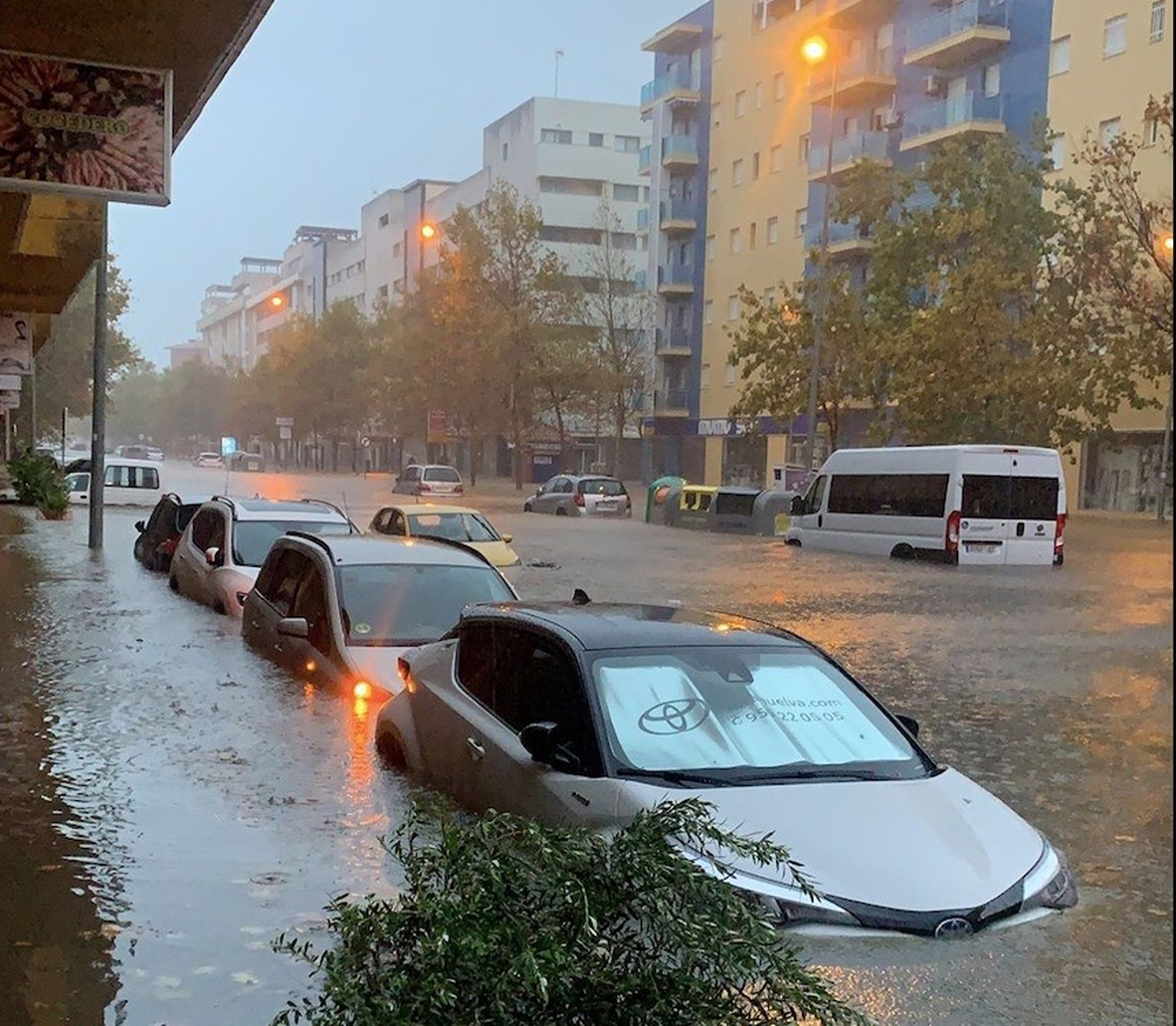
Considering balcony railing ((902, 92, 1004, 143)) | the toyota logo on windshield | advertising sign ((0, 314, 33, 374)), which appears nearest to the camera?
the toyota logo on windshield

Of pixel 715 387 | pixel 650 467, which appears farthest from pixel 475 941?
pixel 650 467

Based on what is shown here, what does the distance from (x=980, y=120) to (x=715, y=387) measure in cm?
1921

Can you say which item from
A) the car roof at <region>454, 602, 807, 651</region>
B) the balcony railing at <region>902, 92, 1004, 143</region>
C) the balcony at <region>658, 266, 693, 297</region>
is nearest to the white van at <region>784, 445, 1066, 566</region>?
the car roof at <region>454, 602, 807, 651</region>

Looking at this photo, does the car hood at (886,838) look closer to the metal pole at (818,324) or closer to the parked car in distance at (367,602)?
the parked car in distance at (367,602)

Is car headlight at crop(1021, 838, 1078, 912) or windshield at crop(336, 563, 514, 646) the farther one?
windshield at crop(336, 563, 514, 646)

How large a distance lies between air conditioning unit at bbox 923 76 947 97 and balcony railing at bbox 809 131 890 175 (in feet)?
8.54

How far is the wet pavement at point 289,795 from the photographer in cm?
445

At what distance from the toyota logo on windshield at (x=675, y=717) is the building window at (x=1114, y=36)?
119 feet

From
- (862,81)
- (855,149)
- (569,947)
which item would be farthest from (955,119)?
(569,947)

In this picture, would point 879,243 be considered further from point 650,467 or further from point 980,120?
point 650,467

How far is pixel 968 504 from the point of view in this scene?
23.4m

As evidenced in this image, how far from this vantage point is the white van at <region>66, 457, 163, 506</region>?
37344 mm

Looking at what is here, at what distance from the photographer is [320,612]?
951 cm

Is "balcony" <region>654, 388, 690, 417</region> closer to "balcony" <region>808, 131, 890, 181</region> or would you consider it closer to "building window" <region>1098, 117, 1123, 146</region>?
"balcony" <region>808, 131, 890, 181</region>
